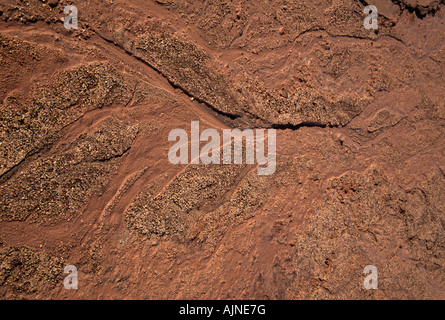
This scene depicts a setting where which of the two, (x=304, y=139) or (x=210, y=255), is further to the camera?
(x=304, y=139)

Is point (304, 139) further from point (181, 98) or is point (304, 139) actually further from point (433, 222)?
point (433, 222)

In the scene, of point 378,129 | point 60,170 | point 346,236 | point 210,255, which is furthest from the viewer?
point 378,129

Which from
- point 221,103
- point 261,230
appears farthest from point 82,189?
point 261,230

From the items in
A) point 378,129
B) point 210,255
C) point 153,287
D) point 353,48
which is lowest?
point 153,287

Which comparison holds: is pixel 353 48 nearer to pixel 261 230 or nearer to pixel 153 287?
pixel 261 230

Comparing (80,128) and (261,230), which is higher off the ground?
(80,128)

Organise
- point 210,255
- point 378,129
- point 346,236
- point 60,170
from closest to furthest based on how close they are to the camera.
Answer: point 60,170
point 210,255
point 346,236
point 378,129

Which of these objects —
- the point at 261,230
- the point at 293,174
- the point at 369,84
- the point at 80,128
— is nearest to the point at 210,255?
the point at 261,230
